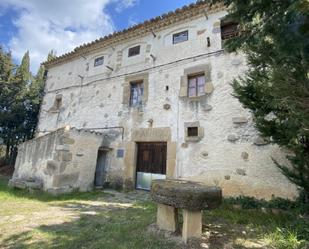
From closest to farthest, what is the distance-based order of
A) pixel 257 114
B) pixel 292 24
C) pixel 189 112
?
pixel 292 24, pixel 257 114, pixel 189 112

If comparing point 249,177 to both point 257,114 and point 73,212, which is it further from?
point 73,212

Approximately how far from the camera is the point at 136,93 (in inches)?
356

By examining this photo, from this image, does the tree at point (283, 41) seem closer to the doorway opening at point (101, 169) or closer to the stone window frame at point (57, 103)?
the doorway opening at point (101, 169)

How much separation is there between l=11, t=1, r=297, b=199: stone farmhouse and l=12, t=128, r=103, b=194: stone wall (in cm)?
3

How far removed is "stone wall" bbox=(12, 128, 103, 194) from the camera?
22.5 feet

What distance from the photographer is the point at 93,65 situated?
1052 cm

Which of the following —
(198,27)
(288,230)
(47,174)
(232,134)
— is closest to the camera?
(288,230)

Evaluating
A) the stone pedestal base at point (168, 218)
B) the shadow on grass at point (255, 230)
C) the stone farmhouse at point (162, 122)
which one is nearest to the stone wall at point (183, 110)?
the stone farmhouse at point (162, 122)

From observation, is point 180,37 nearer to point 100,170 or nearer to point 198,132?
point 198,132

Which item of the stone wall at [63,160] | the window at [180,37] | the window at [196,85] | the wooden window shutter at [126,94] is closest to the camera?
the stone wall at [63,160]

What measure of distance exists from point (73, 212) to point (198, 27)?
6.95 m

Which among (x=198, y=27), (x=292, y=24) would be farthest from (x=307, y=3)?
(x=198, y=27)

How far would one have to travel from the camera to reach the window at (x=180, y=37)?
824 centimetres

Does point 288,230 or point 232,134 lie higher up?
point 232,134
